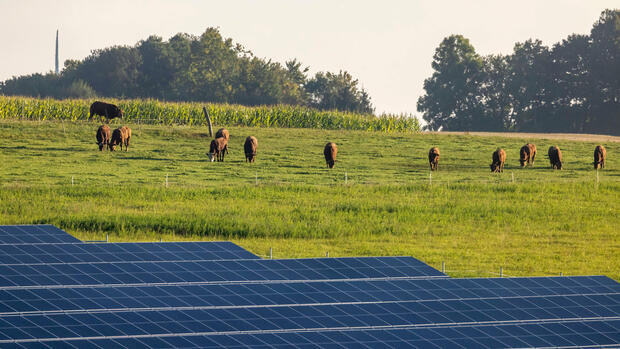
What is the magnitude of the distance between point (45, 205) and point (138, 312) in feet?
83.3

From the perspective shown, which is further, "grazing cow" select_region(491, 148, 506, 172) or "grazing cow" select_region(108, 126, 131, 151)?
"grazing cow" select_region(108, 126, 131, 151)

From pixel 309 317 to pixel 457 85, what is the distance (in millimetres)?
107658

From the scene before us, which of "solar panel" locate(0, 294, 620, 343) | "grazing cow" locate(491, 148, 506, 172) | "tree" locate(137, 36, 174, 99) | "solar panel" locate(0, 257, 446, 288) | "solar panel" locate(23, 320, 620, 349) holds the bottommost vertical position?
"solar panel" locate(23, 320, 620, 349)

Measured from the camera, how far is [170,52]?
12925 cm

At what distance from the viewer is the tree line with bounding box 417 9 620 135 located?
399ft

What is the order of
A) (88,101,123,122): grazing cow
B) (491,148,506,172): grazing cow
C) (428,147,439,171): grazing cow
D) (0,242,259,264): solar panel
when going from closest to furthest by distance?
(0,242,259,264): solar panel < (491,148,506,172): grazing cow < (428,147,439,171): grazing cow < (88,101,123,122): grazing cow

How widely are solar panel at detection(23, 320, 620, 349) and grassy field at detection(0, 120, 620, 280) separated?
529 inches

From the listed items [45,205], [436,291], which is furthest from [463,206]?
[436,291]

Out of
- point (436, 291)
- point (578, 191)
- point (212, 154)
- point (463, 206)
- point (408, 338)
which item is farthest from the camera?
point (212, 154)

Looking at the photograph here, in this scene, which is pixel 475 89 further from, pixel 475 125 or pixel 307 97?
pixel 307 97

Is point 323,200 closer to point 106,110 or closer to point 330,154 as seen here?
point 330,154

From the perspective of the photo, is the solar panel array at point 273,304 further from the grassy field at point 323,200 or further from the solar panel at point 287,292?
the grassy field at point 323,200

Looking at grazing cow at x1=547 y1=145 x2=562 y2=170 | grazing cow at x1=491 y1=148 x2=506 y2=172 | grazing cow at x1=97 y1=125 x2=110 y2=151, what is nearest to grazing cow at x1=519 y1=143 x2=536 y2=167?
grazing cow at x1=547 y1=145 x2=562 y2=170

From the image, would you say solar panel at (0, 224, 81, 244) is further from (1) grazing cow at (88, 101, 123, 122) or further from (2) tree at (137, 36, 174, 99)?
(2) tree at (137, 36, 174, 99)
